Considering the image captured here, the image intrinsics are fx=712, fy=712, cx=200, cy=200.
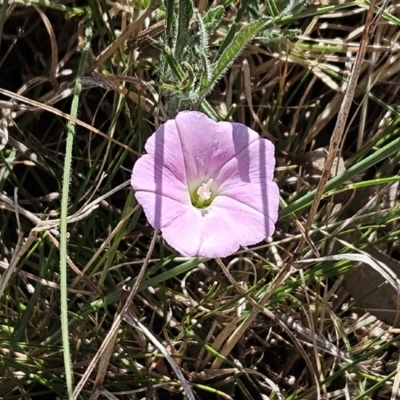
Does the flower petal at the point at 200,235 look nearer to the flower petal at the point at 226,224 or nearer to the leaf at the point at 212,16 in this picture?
the flower petal at the point at 226,224

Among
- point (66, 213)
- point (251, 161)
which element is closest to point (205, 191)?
point (251, 161)

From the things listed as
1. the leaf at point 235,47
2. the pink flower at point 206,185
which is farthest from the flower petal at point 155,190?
the leaf at point 235,47

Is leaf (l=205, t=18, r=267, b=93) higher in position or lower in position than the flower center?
higher

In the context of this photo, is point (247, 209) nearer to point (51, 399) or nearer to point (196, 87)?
point (196, 87)

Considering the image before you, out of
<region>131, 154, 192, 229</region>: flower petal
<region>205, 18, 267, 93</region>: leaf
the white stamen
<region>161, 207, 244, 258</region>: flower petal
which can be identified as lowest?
<region>161, 207, 244, 258</region>: flower petal

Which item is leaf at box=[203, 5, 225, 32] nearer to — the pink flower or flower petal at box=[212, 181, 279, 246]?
the pink flower

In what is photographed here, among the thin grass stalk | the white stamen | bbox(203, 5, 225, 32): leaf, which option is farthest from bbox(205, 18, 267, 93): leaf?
the thin grass stalk

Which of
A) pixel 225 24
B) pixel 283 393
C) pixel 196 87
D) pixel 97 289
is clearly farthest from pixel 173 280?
pixel 225 24

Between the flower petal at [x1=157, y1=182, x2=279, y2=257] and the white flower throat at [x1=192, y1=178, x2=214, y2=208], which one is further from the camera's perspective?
the white flower throat at [x1=192, y1=178, x2=214, y2=208]

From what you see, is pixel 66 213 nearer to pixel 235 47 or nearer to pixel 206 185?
pixel 206 185
